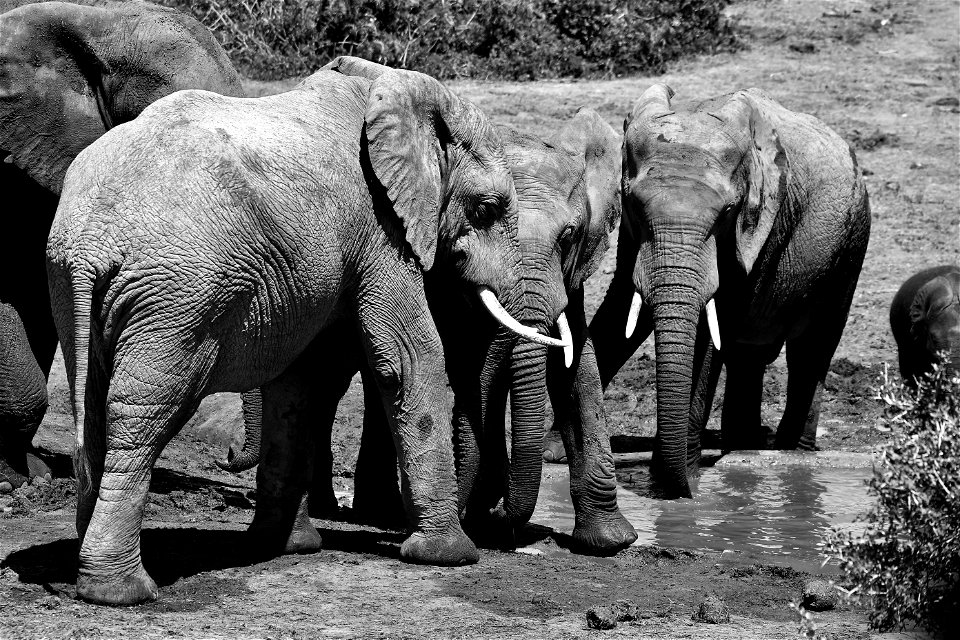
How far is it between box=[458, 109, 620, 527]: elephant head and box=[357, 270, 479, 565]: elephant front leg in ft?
2.07

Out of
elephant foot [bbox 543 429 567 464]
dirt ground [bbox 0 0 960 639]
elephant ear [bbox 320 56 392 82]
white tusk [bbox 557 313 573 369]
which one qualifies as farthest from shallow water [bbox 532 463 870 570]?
elephant ear [bbox 320 56 392 82]

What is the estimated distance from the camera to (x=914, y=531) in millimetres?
4734

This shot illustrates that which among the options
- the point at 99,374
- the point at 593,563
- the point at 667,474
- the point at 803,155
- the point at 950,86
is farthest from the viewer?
the point at 950,86

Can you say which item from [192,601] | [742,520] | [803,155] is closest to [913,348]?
[803,155]

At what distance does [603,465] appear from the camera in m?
7.04

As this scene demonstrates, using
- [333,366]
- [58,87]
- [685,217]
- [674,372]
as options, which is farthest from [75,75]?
[674,372]

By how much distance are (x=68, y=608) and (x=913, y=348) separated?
20.3ft

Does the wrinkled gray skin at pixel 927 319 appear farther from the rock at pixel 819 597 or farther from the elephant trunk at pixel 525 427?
the rock at pixel 819 597

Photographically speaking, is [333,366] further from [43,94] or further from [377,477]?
[43,94]

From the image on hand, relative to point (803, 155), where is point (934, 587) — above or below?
below

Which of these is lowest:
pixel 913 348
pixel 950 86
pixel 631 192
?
pixel 913 348

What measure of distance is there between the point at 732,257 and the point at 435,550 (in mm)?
3374

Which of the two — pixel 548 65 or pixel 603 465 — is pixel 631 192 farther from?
pixel 548 65

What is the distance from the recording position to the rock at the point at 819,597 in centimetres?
571
